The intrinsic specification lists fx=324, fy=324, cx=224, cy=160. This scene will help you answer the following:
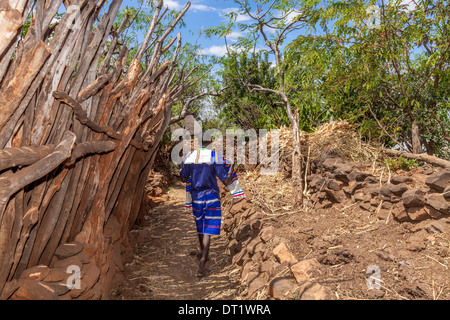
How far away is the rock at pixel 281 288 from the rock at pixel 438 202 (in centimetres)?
151

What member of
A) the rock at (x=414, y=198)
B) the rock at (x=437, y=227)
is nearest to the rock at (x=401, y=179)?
the rock at (x=414, y=198)

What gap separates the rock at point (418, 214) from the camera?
3139mm

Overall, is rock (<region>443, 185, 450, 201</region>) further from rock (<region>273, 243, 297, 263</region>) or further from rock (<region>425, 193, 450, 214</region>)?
rock (<region>273, 243, 297, 263</region>)

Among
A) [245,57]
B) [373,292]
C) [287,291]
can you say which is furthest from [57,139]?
[245,57]

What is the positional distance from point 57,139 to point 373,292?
105 inches

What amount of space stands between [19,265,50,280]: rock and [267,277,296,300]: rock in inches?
72.0

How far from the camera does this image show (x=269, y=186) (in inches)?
247

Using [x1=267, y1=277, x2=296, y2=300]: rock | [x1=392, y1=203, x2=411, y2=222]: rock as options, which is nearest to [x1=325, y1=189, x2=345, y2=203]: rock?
[x1=392, y1=203, x2=411, y2=222]: rock

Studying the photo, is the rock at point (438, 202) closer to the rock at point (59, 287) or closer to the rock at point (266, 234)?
the rock at point (266, 234)

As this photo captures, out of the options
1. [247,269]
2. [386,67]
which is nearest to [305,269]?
[247,269]

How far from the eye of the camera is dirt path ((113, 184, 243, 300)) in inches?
139

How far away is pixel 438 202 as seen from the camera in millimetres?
3014

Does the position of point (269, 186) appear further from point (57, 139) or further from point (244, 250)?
point (57, 139)

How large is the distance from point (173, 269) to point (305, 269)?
6.72ft
